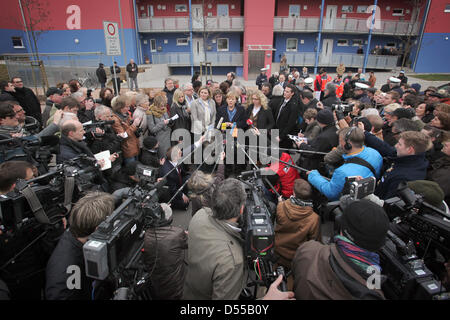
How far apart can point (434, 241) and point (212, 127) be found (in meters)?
4.25

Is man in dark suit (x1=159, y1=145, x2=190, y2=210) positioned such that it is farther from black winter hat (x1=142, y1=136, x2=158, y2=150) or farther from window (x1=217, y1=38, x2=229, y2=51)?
window (x1=217, y1=38, x2=229, y2=51)

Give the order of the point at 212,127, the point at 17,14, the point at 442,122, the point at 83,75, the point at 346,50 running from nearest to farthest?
1. the point at 442,122
2. the point at 212,127
3. the point at 83,75
4. the point at 17,14
5. the point at 346,50

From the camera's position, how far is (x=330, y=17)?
22422mm

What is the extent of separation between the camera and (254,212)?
196cm

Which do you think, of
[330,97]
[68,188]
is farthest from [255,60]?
[68,188]

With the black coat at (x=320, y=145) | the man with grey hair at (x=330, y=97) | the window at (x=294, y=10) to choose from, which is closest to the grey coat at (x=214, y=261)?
the black coat at (x=320, y=145)

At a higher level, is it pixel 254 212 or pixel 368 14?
pixel 368 14

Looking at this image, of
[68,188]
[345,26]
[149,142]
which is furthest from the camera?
[345,26]

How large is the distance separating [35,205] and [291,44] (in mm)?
25778

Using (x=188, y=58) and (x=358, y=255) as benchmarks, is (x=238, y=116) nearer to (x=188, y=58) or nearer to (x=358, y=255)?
(x=358, y=255)

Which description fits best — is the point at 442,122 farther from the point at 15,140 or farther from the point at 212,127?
the point at 15,140

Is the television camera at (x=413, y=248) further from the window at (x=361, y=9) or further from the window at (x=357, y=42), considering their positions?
the window at (x=361, y=9)

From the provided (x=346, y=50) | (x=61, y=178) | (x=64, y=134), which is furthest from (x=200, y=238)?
(x=346, y=50)

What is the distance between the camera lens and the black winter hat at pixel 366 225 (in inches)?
60.3
